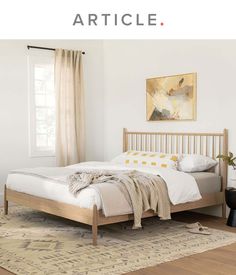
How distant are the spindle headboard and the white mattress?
6.15 ft

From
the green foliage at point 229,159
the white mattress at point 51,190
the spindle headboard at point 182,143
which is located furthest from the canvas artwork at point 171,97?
the white mattress at point 51,190

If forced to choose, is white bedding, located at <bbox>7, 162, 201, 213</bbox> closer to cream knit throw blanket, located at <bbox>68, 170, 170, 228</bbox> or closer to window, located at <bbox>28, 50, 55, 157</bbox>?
cream knit throw blanket, located at <bbox>68, 170, 170, 228</bbox>

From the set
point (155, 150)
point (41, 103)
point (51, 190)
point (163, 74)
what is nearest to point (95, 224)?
point (51, 190)

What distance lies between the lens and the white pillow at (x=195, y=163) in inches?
203

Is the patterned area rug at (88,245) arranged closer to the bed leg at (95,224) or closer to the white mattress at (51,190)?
the bed leg at (95,224)

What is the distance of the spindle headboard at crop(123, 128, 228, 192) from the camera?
5.26m

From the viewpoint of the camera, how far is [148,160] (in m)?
5.58

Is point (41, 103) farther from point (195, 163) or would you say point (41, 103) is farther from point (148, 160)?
point (195, 163)

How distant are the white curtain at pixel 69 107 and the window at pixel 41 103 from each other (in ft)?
0.38

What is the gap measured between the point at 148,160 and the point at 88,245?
5.99 ft

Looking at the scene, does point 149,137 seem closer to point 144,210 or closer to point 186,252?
point 144,210

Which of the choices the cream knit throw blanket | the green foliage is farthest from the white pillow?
the cream knit throw blanket

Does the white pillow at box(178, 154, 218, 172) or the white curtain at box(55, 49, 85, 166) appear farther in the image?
the white curtain at box(55, 49, 85, 166)
